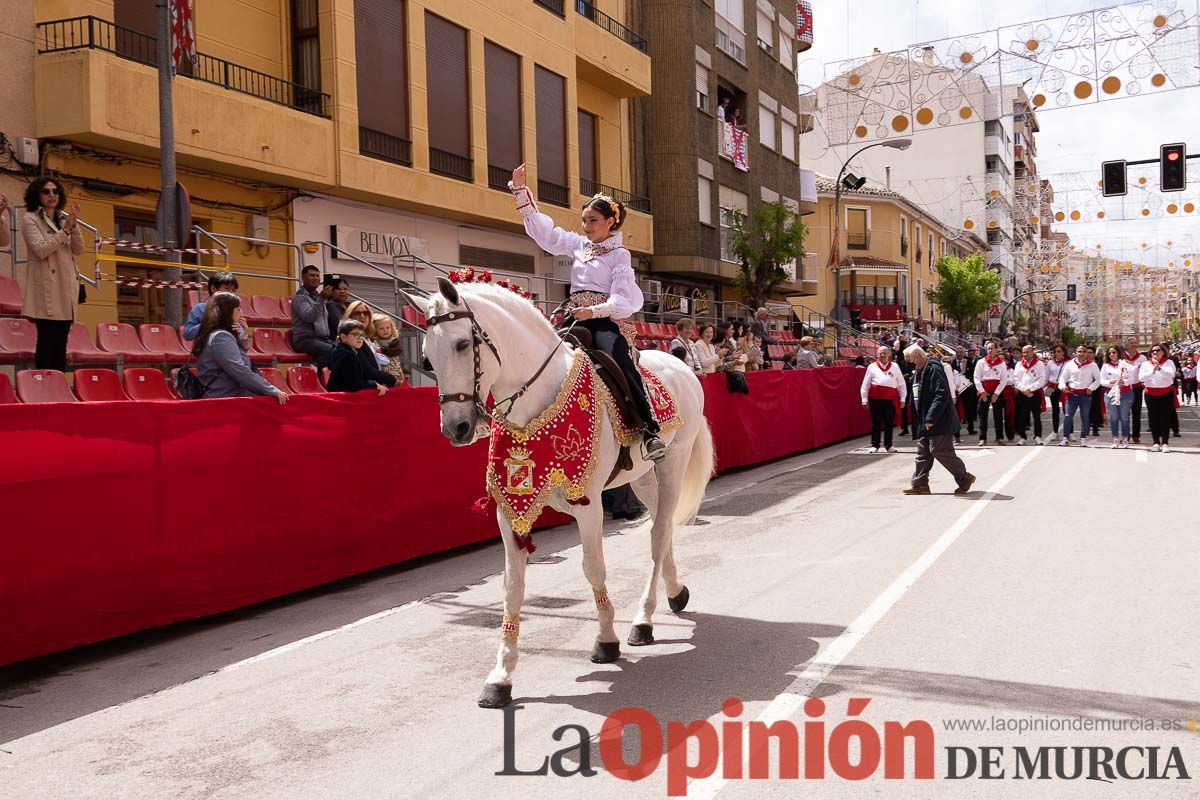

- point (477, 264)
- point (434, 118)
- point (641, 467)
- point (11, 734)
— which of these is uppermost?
point (434, 118)

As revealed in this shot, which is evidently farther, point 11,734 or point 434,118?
point 434,118

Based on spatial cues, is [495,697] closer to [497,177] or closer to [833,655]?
[833,655]

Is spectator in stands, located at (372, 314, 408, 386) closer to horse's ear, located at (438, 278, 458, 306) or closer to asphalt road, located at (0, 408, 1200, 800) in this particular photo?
asphalt road, located at (0, 408, 1200, 800)

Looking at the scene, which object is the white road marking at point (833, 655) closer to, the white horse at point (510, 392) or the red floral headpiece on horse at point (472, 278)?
the white horse at point (510, 392)

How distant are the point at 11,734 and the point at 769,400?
14550 millimetres

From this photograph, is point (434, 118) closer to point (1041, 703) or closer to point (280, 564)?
point (280, 564)

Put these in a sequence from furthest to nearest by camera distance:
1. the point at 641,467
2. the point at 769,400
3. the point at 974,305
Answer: the point at 974,305
the point at 769,400
the point at 641,467

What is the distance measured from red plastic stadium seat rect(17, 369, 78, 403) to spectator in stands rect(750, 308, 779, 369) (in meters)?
16.8

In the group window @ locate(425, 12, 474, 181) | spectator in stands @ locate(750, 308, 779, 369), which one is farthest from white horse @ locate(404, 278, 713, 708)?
spectator in stands @ locate(750, 308, 779, 369)

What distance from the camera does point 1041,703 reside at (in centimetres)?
470

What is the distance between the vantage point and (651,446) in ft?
19.6

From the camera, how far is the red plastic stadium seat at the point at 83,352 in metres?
10.9

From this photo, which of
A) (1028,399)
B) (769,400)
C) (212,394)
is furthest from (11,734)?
(1028,399)

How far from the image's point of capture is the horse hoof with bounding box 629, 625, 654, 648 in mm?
5969
